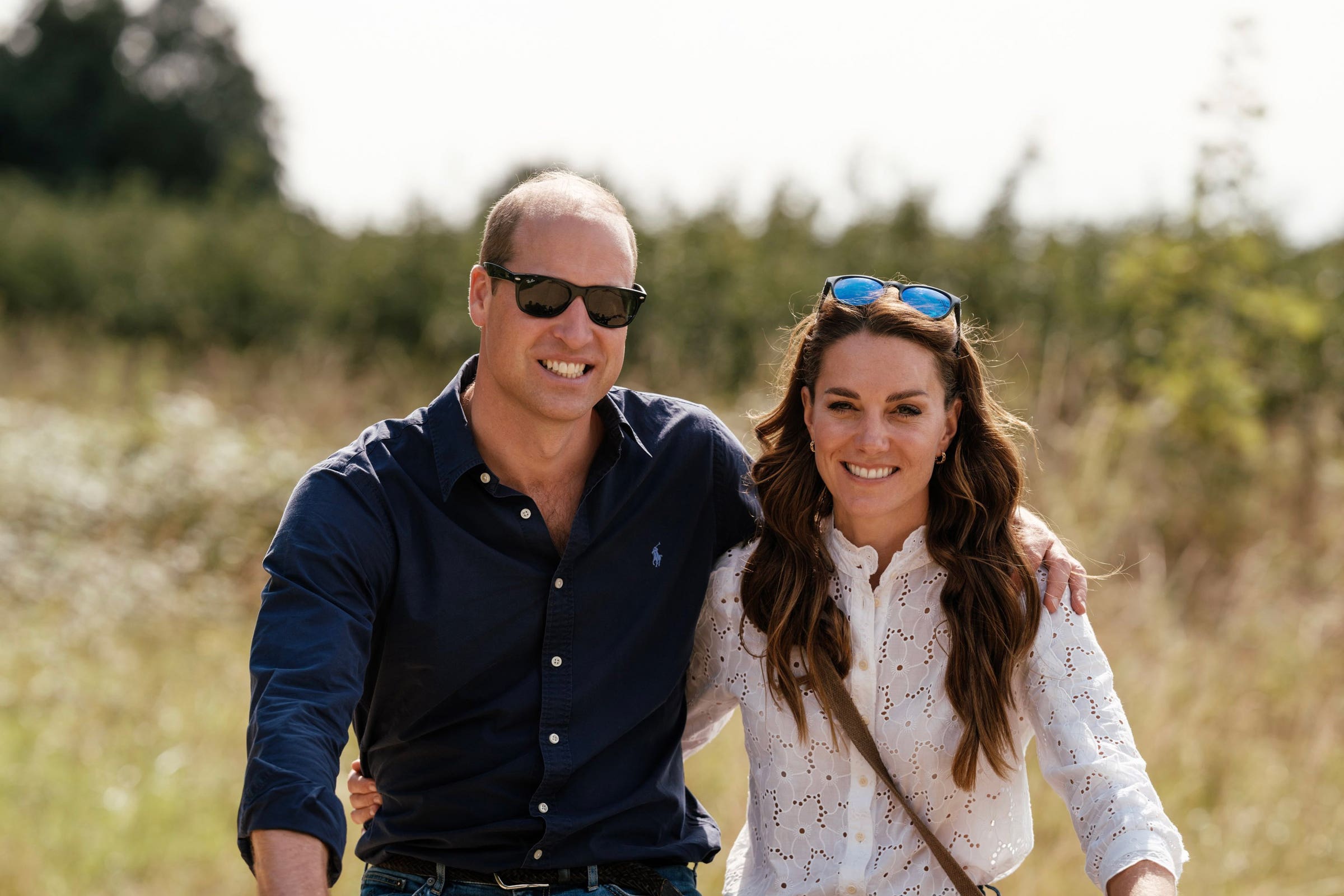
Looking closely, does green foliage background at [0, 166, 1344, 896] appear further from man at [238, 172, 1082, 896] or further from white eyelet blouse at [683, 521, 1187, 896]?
man at [238, 172, 1082, 896]

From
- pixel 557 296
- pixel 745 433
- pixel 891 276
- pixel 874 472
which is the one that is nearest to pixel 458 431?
pixel 557 296

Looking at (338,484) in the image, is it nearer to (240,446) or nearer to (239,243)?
(240,446)

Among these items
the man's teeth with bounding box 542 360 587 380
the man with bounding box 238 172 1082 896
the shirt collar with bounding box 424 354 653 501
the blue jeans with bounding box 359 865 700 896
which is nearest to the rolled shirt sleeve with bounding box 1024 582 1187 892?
the man with bounding box 238 172 1082 896

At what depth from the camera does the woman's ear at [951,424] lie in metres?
2.79

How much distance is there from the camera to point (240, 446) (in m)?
8.48

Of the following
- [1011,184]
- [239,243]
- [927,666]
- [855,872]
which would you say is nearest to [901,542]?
[927,666]

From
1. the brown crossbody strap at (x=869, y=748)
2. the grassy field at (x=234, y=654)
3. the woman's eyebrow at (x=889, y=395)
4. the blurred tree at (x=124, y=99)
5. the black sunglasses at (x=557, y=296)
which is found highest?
the blurred tree at (x=124, y=99)

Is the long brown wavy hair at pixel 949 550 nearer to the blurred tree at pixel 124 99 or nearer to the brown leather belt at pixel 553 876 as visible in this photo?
the brown leather belt at pixel 553 876

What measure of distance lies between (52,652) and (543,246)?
489cm

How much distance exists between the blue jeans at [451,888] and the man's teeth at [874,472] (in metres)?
1.03

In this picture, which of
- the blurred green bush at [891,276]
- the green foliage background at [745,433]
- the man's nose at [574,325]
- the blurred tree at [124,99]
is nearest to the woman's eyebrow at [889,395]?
the man's nose at [574,325]

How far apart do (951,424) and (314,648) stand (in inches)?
58.9

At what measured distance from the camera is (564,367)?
2.80m

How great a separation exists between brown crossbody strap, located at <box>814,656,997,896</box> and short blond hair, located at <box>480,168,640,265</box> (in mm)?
1094
